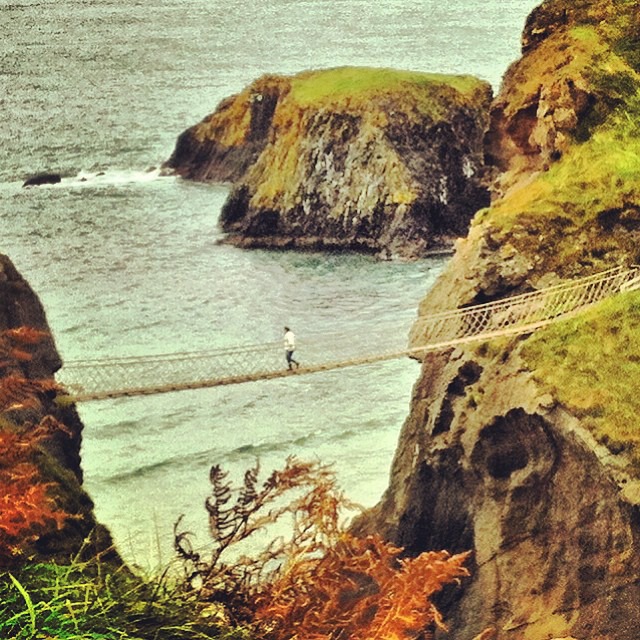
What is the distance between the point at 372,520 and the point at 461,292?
3697mm

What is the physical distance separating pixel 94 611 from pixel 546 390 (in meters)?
8.39

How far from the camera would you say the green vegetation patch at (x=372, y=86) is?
1636 inches

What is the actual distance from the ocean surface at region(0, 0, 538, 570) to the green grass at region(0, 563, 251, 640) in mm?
8275

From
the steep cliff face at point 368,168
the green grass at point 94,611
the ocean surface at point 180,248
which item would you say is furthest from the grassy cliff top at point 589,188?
the steep cliff face at point 368,168

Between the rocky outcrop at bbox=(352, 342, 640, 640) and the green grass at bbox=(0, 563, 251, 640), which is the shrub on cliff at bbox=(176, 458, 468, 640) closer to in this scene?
the green grass at bbox=(0, 563, 251, 640)

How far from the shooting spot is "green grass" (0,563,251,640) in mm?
6406

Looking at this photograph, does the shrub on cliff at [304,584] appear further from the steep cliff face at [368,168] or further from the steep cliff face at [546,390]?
the steep cliff face at [368,168]

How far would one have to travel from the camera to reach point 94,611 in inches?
264

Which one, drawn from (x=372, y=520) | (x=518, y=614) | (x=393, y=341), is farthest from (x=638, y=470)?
(x=393, y=341)

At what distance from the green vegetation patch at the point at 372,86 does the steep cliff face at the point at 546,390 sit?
21.6 m

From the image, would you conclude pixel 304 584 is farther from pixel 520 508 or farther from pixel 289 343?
pixel 289 343

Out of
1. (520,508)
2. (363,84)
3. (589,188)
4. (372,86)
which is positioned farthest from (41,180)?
(520,508)

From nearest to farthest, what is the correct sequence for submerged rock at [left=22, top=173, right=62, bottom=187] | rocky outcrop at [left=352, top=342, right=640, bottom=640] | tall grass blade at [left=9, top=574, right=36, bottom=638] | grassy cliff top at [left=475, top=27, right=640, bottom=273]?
tall grass blade at [left=9, top=574, right=36, bottom=638]
rocky outcrop at [left=352, top=342, right=640, bottom=640]
grassy cliff top at [left=475, top=27, right=640, bottom=273]
submerged rock at [left=22, top=173, right=62, bottom=187]

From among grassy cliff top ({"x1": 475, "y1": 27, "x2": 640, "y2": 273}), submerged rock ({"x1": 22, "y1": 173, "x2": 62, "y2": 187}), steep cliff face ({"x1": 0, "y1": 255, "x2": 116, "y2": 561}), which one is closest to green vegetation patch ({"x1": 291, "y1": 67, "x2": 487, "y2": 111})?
submerged rock ({"x1": 22, "y1": 173, "x2": 62, "y2": 187})
